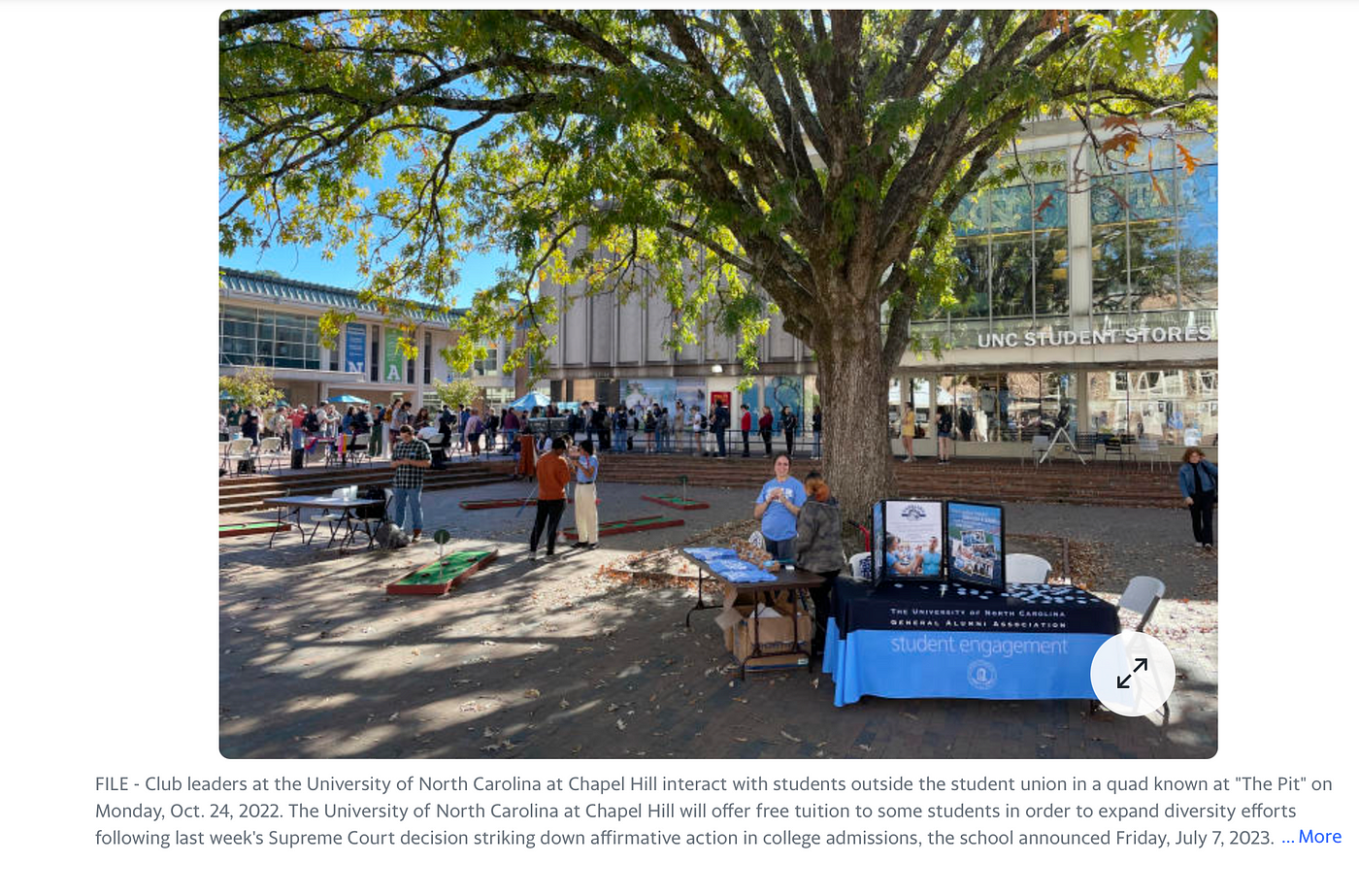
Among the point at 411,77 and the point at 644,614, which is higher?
the point at 411,77

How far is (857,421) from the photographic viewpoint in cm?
902

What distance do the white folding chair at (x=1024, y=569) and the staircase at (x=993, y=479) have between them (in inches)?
300

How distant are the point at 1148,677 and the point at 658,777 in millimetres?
3438

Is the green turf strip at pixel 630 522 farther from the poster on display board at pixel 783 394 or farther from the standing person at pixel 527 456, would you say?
the poster on display board at pixel 783 394

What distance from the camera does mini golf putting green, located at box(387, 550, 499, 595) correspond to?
8.05m

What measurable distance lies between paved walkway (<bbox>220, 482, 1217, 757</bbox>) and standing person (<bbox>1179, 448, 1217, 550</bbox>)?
124 cm

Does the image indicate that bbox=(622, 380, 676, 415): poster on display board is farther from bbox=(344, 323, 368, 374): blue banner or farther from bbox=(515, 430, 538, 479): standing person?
bbox=(344, 323, 368, 374): blue banner

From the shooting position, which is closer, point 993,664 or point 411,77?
point 993,664

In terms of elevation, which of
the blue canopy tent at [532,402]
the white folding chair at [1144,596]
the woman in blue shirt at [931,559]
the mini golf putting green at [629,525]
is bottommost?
the mini golf putting green at [629,525]

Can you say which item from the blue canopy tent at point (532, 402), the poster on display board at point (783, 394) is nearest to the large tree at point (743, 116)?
the blue canopy tent at point (532, 402)

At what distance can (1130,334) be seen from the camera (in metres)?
20.8

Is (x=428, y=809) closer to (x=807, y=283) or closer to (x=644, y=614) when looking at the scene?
(x=644, y=614)

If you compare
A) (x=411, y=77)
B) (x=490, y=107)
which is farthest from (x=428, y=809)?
(x=411, y=77)

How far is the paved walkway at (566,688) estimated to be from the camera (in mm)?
4227
